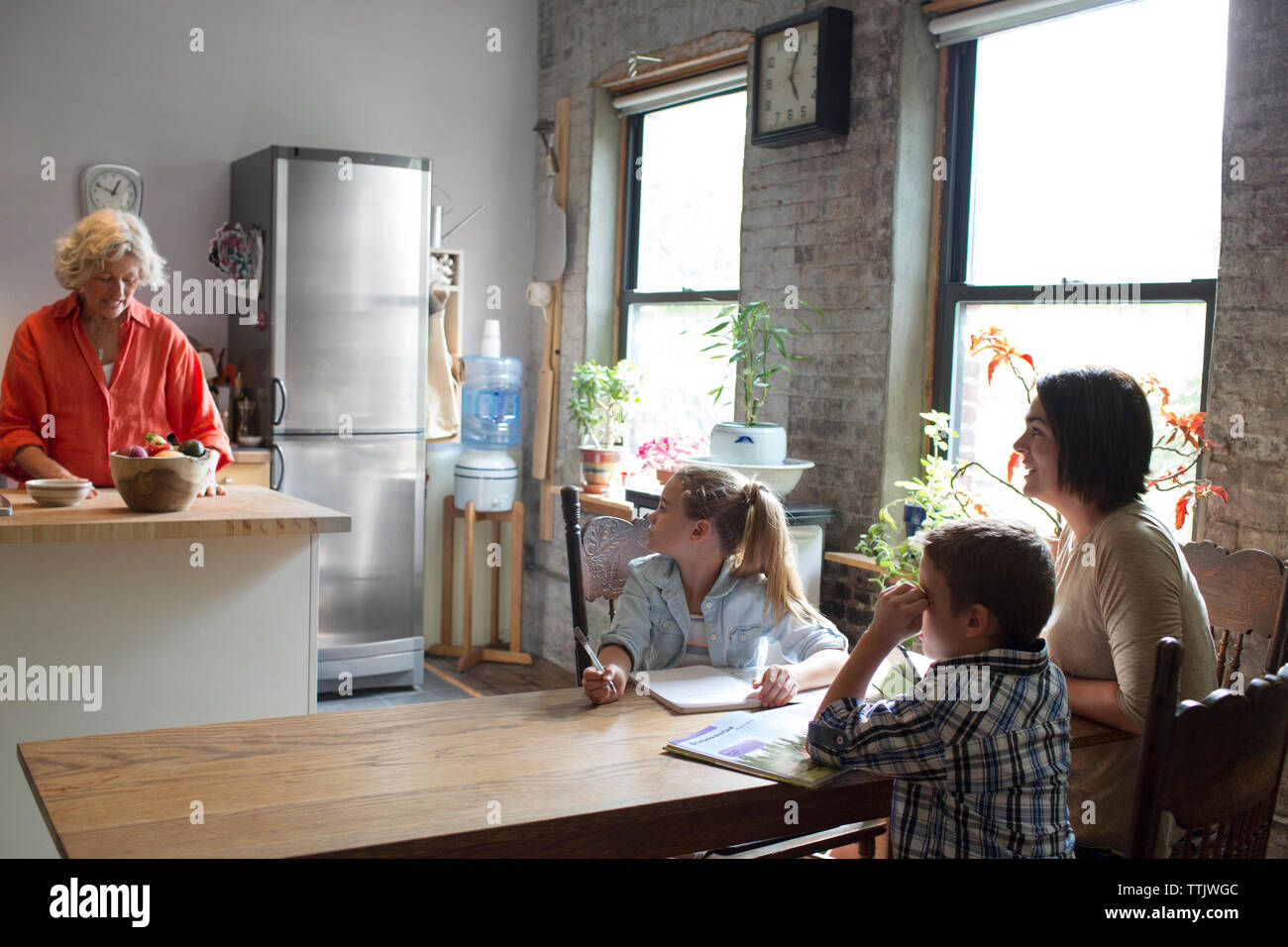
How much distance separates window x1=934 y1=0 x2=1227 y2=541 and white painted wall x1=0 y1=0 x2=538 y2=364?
7.98ft

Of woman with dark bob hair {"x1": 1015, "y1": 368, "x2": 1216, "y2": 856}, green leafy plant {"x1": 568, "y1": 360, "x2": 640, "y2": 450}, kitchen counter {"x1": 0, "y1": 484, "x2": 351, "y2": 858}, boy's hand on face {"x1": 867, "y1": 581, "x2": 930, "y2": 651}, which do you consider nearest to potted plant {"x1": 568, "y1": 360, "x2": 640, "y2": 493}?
green leafy plant {"x1": 568, "y1": 360, "x2": 640, "y2": 450}

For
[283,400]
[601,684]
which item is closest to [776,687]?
[601,684]

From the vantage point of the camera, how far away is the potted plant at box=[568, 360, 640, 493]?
4.75m

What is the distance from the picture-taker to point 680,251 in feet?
15.9

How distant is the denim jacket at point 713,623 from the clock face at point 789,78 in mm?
1940

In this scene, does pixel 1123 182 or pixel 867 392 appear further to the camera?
pixel 867 392

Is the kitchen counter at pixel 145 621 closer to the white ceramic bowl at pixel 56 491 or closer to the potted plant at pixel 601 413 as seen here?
the white ceramic bowl at pixel 56 491

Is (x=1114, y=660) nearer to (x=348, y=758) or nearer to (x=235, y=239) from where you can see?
(x=348, y=758)

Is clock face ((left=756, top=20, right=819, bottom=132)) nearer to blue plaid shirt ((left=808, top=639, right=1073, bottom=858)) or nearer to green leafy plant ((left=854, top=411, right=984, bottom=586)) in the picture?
green leafy plant ((left=854, top=411, right=984, bottom=586))

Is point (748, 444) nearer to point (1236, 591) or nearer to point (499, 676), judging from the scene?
point (1236, 591)

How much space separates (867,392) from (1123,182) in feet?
3.01

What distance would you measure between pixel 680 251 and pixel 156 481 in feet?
8.81

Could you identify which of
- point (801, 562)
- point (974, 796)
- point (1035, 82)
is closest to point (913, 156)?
point (1035, 82)
